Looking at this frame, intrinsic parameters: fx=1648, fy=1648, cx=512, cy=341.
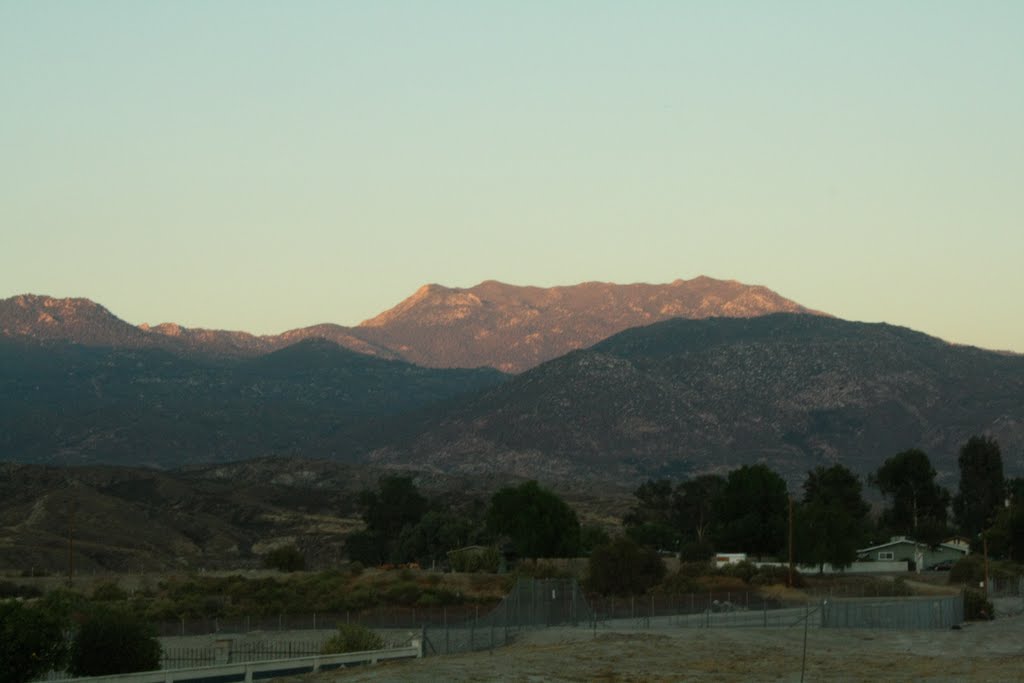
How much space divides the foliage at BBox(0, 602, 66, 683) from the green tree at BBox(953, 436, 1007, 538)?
14895 centimetres

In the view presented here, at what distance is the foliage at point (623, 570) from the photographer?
342 feet

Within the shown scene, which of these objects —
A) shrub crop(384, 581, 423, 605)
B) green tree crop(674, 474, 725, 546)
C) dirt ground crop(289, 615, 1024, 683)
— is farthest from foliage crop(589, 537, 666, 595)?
green tree crop(674, 474, 725, 546)

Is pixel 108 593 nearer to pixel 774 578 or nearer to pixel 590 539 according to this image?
pixel 774 578

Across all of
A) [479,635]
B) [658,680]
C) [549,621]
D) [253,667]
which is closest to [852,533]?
[549,621]

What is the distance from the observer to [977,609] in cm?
8662

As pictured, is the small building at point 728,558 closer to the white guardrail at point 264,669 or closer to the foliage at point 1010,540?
the foliage at point 1010,540

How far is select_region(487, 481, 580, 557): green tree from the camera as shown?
423ft

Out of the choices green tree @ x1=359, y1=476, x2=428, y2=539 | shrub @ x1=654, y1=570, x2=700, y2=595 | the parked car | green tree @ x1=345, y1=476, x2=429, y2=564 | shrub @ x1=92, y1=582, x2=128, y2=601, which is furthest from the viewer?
green tree @ x1=359, y1=476, x2=428, y2=539

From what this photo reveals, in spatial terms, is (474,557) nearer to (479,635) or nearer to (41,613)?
(479,635)

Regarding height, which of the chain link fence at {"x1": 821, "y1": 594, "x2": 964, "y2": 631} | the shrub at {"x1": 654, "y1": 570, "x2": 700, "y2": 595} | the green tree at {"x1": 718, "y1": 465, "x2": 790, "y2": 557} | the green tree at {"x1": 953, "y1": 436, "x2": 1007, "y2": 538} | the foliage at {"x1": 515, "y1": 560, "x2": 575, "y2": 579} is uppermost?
the green tree at {"x1": 953, "y1": 436, "x2": 1007, "y2": 538}

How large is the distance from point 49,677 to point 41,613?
2104 millimetres

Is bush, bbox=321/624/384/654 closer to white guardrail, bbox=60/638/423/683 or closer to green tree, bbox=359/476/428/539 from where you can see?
white guardrail, bbox=60/638/423/683

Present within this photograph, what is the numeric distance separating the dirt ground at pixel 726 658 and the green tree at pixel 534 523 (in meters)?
55.3

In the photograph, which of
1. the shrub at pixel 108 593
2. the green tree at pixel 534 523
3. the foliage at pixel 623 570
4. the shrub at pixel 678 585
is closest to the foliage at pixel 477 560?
the green tree at pixel 534 523
